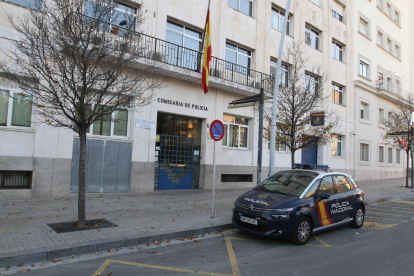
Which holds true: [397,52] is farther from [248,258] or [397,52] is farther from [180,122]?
[248,258]

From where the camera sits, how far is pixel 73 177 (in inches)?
433

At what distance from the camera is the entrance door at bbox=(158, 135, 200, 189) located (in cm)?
1367

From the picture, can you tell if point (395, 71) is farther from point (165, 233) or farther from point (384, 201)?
point (165, 233)

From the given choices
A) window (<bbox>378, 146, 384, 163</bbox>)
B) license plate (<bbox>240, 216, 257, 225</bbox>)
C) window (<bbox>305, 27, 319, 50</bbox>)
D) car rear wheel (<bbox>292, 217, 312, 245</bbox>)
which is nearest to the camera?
car rear wheel (<bbox>292, 217, 312, 245</bbox>)

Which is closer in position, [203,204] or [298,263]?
[298,263]

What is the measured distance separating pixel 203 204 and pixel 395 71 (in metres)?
29.1

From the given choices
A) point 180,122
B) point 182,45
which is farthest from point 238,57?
point 180,122

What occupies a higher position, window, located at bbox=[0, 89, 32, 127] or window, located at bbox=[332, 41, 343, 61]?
window, located at bbox=[332, 41, 343, 61]

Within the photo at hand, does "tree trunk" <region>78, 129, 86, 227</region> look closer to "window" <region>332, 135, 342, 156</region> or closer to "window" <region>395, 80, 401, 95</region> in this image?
"window" <region>332, 135, 342, 156</region>

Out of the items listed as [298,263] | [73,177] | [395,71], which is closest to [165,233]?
[298,263]

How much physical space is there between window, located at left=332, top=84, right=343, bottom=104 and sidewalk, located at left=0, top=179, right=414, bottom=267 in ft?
49.8

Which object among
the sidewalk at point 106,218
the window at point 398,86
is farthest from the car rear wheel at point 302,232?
the window at point 398,86

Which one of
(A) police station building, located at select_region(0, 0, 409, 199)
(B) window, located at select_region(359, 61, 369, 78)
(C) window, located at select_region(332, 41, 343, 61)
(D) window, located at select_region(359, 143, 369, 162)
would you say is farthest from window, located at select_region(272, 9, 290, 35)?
(D) window, located at select_region(359, 143, 369, 162)

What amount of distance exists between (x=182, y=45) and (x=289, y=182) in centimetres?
935
